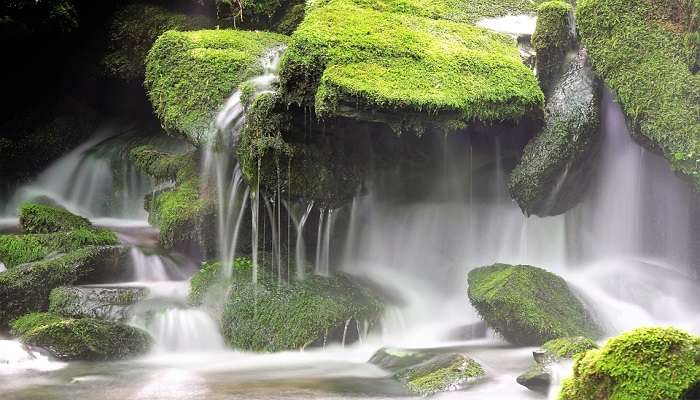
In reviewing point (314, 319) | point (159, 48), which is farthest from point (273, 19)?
point (314, 319)

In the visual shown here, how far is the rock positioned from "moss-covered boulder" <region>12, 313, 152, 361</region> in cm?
32

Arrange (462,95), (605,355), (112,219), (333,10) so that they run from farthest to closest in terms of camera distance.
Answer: (112,219) → (333,10) → (462,95) → (605,355)

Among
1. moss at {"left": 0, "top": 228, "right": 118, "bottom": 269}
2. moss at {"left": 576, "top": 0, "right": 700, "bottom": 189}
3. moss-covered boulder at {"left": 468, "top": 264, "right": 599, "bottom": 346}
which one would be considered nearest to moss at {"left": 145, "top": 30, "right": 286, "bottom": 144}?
moss at {"left": 0, "top": 228, "right": 118, "bottom": 269}

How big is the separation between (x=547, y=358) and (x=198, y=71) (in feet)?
20.8

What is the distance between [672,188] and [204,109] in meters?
6.48

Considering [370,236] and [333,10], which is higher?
[333,10]

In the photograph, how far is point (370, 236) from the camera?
11148 mm

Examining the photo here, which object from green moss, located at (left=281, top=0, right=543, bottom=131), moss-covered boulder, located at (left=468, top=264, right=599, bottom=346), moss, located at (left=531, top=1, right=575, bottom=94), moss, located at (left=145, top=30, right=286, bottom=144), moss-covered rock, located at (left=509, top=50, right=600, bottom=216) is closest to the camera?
moss-covered boulder, located at (left=468, top=264, right=599, bottom=346)

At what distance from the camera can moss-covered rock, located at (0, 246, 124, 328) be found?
8.83 meters

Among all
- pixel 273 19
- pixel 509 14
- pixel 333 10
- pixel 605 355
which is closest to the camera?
pixel 605 355

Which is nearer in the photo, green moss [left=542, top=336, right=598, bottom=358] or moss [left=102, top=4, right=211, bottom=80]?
green moss [left=542, top=336, right=598, bottom=358]

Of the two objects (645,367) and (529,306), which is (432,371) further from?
(645,367)

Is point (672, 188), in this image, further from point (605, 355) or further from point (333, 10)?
point (605, 355)

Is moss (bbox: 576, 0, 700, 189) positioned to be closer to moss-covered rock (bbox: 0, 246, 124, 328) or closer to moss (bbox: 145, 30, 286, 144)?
moss (bbox: 145, 30, 286, 144)
